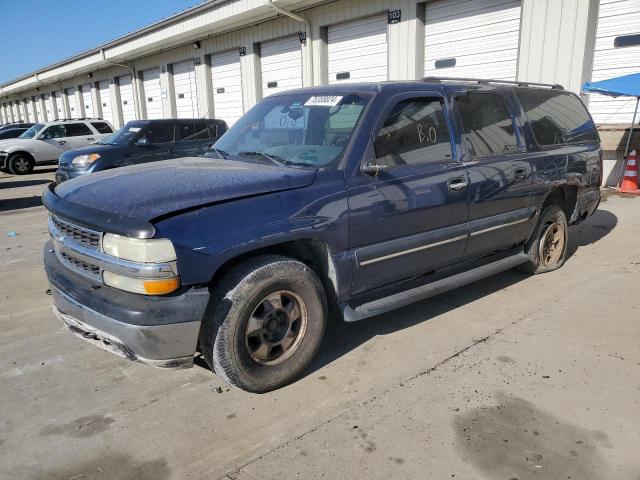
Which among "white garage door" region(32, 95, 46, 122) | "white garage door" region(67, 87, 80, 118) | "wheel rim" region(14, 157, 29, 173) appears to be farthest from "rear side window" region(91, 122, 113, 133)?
"white garage door" region(32, 95, 46, 122)

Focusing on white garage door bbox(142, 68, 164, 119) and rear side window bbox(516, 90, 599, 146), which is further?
white garage door bbox(142, 68, 164, 119)

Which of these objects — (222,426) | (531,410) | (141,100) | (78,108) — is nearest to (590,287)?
(531,410)

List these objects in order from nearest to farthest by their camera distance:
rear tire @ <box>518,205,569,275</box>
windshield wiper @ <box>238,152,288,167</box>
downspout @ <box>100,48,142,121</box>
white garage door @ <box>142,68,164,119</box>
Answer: windshield wiper @ <box>238,152,288,167</box>
rear tire @ <box>518,205,569,275</box>
white garage door @ <box>142,68,164,119</box>
downspout @ <box>100,48,142,121</box>

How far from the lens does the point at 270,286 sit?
115 inches

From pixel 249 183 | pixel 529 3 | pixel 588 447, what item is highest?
pixel 529 3

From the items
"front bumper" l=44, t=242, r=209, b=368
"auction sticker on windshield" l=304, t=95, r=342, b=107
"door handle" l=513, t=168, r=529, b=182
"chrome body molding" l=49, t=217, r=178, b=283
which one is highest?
"auction sticker on windshield" l=304, t=95, r=342, b=107

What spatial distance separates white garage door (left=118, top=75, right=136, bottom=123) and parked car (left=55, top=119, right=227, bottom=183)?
16356 mm

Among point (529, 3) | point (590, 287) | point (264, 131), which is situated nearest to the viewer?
point (264, 131)

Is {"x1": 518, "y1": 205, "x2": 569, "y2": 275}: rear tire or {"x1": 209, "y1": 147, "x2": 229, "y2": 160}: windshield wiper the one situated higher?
{"x1": 209, "y1": 147, "x2": 229, "y2": 160}: windshield wiper

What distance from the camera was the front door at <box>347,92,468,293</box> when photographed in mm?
3348

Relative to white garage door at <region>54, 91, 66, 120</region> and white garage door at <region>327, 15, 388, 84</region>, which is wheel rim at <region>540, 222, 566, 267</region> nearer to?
white garage door at <region>327, 15, 388, 84</region>

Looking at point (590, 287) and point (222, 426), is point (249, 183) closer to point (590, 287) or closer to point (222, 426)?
point (222, 426)

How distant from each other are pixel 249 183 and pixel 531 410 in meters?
2.09

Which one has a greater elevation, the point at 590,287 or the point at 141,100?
the point at 141,100
